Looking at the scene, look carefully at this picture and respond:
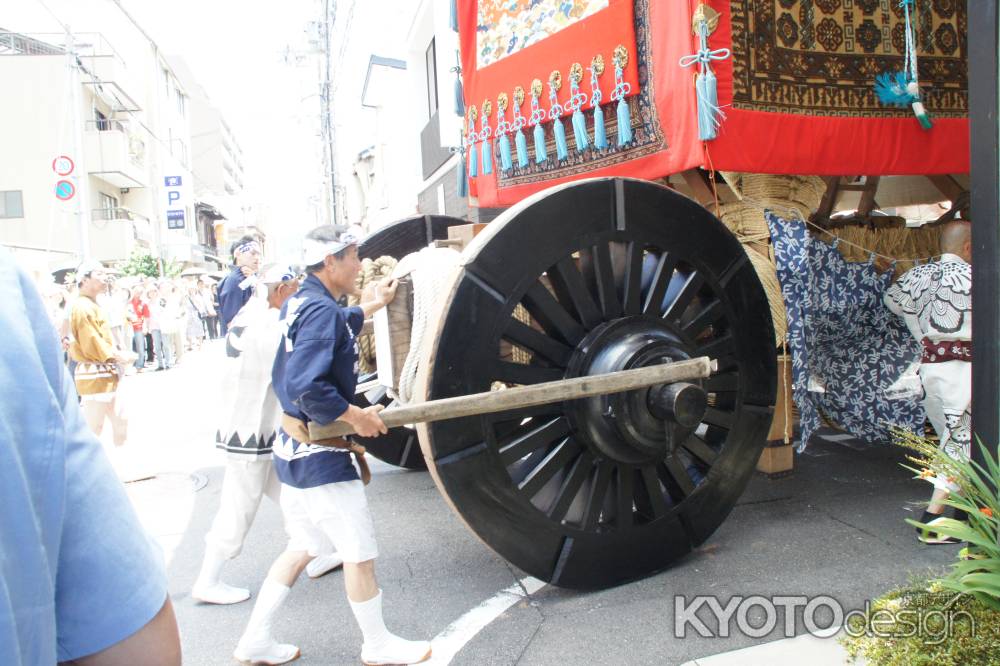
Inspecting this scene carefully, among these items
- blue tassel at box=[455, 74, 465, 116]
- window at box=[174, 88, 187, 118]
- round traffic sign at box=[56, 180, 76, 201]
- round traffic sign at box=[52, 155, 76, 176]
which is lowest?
blue tassel at box=[455, 74, 465, 116]

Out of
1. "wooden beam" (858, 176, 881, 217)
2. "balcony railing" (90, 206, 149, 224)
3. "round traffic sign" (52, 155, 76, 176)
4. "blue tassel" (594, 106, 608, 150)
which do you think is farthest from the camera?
"balcony railing" (90, 206, 149, 224)

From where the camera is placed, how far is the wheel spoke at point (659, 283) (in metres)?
3.23

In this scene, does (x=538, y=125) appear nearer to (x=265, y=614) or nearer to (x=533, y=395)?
(x=533, y=395)

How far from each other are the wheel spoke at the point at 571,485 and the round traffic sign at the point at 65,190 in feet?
49.9

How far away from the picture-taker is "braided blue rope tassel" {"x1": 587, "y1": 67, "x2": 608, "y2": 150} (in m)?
4.28

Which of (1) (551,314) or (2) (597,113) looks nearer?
(1) (551,314)

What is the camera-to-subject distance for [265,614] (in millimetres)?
2809

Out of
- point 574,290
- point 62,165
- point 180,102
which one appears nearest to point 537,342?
point 574,290

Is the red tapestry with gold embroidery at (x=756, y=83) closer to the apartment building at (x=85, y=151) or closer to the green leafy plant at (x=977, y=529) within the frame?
the green leafy plant at (x=977, y=529)

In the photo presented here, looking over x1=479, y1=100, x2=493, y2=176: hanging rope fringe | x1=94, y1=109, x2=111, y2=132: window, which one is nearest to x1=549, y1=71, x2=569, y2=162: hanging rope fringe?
x1=479, y1=100, x2=493, y2=176: hanging rope fringe

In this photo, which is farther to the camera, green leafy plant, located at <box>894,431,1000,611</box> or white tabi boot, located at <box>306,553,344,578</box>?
white tabi boot, located at <box>306,553,344,578</box>

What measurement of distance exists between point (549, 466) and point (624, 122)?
213 centimetres

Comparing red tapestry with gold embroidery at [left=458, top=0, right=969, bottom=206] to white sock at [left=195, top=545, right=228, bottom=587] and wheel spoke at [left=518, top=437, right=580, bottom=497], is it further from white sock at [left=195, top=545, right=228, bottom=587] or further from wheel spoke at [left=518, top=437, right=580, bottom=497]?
white sock at [left=195, top=545, right=228, bottom=587]

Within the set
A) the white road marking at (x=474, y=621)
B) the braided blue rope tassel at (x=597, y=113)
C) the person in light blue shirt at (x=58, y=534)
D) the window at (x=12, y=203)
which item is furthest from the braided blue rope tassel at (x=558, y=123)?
the window at (x=12, y=203)
